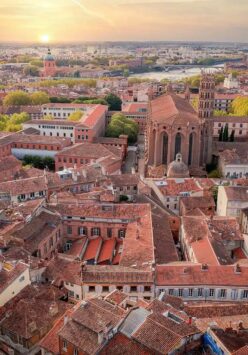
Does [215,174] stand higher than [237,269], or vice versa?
[237,269]

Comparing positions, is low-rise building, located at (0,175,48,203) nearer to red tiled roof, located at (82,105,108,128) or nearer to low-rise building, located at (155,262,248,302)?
low-rise building, located at (155,262,248,302)

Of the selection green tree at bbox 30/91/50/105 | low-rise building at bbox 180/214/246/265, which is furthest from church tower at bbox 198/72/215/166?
green tree at bbox 30/91/50/105

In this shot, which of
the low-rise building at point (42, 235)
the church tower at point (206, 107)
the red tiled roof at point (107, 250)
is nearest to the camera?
the low-rise building at point (42, 235)

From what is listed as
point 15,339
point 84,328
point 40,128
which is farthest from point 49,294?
point 40,128

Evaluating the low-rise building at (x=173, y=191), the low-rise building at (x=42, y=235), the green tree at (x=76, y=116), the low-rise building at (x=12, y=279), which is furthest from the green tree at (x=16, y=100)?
the low-rise building at (x=12, y=279)

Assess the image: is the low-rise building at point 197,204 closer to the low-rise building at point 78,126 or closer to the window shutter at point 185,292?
the window shutter at point 185,292

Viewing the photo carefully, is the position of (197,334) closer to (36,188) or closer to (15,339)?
(15,339)

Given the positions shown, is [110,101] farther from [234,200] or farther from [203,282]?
[203,282]

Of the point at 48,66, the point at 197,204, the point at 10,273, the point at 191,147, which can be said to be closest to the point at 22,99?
the point at 191,147
